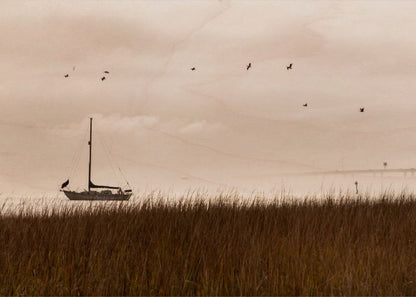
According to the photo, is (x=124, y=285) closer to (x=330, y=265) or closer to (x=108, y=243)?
(x=108, y=243)

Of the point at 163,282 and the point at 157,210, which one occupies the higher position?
the point at 157,210

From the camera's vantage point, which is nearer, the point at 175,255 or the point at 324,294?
the point at 324,294

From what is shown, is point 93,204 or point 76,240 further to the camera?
point 93,204

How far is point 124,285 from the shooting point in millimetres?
8156

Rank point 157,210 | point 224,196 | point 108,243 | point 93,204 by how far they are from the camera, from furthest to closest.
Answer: point 224,196 < point 93,204 < point 157,210 < point 108,243

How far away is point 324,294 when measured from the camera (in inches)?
312

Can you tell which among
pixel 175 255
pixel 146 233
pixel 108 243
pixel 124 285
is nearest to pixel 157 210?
pixel 146 233

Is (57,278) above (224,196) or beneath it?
beneath

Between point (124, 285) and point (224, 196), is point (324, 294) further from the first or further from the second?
point (224, 196)

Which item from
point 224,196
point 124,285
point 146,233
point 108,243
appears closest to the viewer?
point 124,285

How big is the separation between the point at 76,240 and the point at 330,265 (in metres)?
4.75

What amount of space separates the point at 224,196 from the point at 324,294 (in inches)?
322

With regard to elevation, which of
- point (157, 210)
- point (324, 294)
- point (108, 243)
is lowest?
point (324, 294)

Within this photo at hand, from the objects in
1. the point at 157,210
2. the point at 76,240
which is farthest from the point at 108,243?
the point at 157,210
